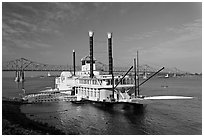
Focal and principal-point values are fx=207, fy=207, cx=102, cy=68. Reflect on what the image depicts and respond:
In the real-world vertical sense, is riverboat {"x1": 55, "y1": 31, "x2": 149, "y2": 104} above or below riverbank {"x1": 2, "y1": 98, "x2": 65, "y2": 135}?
above

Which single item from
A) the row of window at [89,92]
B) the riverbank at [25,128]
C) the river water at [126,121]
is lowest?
the river water at [126,121]

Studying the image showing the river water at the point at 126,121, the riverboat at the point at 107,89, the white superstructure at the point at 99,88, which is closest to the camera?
the river water at the point at 126,121

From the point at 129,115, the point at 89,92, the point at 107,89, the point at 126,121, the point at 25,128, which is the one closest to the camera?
the point at 25,128

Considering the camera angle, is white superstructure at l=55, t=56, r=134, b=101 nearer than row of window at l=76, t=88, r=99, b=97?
Yes

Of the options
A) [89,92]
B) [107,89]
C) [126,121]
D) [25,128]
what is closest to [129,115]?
[126,121]

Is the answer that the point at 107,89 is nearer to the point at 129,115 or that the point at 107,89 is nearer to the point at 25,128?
the point at 129,115

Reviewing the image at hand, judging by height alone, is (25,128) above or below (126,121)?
above

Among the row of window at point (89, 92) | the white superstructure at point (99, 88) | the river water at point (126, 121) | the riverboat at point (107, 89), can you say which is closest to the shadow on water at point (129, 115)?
the river water at point (126, 121)

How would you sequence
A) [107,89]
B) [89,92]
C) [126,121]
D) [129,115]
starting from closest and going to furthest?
[126,121] < [129,115] < [107,89] < [89,92]

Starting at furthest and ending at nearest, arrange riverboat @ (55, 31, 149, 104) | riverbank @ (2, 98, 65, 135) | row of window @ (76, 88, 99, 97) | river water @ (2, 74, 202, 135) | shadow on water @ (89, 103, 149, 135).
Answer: row of window @ (76, 88, 99, 97) → riverboat @ (55, 31, 149, 104) → shadow on water @ (89, 103, 149, 135) → river water @ (2, 74, 202, 135) → riverbank @ (2, 98, 65, 135)

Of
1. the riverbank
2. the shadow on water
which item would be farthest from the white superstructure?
the riverbank

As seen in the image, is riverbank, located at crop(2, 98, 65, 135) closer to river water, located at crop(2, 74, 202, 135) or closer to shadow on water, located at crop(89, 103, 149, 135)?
river water, located at crop(2, 74, 202, 135)

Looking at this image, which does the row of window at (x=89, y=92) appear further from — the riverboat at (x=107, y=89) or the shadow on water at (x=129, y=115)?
the shadow on water at (x=129, y=115)

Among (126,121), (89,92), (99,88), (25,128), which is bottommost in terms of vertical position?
(126,121)
